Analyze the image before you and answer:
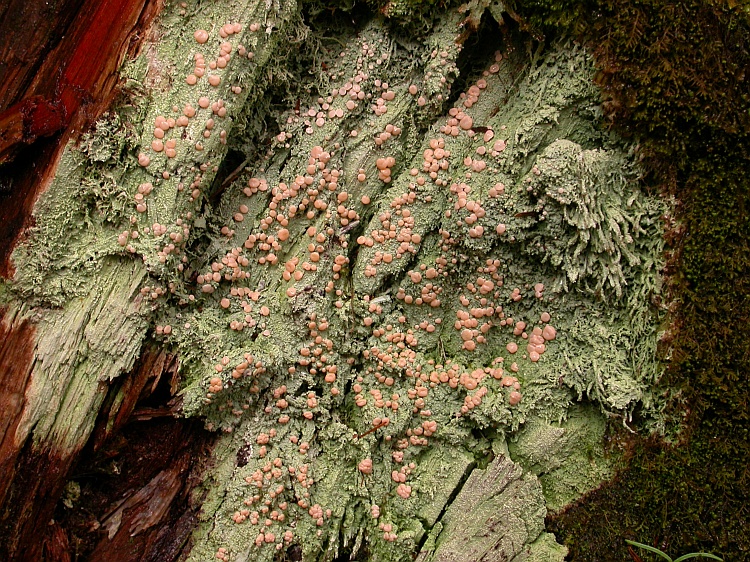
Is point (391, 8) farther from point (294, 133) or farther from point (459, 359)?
point (459, 359)

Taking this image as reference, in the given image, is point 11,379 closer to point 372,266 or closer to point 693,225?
point 372,266

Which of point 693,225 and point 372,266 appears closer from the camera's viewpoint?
point 693,225

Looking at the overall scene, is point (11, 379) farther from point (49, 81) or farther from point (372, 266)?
point (372, 266)

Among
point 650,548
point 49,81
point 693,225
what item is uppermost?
point 49,81

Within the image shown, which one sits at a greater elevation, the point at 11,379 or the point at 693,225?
the point at 693,225


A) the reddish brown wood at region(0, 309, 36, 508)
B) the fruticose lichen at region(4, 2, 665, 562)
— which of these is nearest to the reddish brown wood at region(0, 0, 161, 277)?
the fruticose lichen at region(4, 2, 665, 562)

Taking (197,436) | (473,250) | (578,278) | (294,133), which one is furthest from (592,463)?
(294,133)

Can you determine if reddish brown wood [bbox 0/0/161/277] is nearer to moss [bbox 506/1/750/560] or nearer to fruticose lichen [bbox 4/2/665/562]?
fruticose lichen [bbox 4/2/665/562]

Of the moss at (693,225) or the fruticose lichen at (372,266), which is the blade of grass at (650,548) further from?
the fruticose lichen at (372,266)

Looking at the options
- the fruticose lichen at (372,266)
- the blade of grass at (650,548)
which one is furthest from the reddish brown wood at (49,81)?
the blade of grass at (650,548)

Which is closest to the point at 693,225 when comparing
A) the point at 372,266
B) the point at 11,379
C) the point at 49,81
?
the point at 372,266
